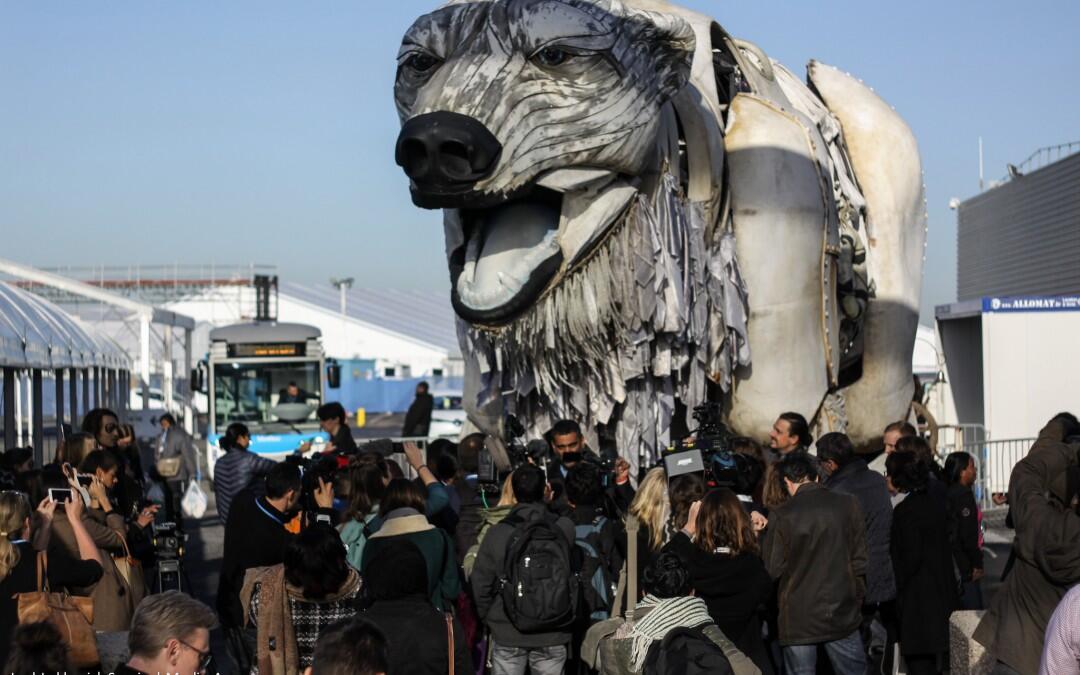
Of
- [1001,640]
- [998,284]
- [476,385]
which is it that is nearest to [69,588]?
[476,385]

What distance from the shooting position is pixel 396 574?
548 centimetres

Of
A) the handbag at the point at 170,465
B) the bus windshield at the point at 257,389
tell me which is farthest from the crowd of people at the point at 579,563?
the bus windshield at the point at 257,389

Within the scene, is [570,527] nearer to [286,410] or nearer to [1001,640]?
[1001,640]

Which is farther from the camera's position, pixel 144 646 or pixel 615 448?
pixel 615 448

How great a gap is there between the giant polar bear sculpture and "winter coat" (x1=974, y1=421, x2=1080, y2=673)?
2.20 meters

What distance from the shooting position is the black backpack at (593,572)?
7457 millimetres

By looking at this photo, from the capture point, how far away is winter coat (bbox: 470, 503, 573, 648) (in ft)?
24.0

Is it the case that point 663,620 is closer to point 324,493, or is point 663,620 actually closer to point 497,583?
point 497,583

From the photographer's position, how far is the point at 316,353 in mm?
26969

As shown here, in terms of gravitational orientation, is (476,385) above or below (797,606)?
above

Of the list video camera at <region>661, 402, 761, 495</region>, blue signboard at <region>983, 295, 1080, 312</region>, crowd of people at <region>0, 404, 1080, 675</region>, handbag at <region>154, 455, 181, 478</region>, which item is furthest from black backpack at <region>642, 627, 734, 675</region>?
handbag at <region>154, 455, 181, 478</region>

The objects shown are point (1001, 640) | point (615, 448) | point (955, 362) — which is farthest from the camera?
point (955, 362)

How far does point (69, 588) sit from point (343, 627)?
2.95 metres

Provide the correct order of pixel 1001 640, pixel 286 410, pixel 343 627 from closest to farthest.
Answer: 1. pixel 343 627
2. pixel 1001 640
3. pixel 286 410
